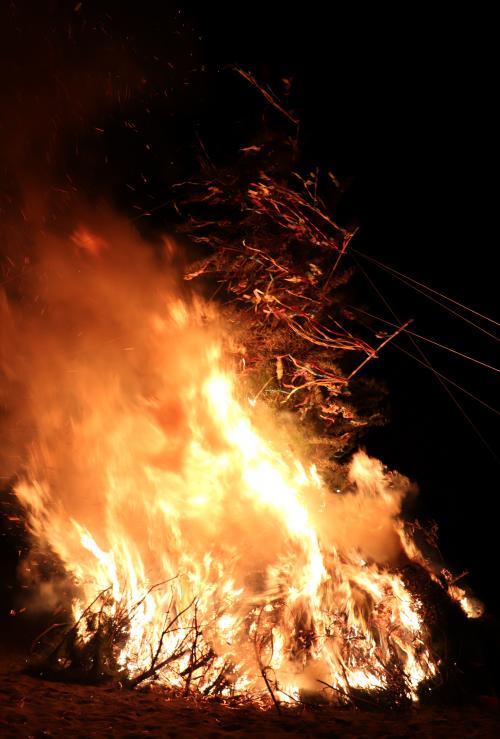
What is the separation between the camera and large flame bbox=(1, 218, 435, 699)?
5824 mm

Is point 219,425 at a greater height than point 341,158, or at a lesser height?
lesser

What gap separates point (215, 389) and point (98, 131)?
3850mm

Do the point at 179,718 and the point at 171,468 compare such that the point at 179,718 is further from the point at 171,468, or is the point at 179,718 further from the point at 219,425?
the point at 219,425

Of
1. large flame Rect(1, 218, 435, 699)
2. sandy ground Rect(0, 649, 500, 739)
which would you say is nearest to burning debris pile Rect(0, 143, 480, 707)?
large flame Rect(1, 218, 435, 699)

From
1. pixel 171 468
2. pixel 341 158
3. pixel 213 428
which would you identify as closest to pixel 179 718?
pixel 171 468

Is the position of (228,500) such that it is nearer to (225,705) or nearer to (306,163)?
(225,705)

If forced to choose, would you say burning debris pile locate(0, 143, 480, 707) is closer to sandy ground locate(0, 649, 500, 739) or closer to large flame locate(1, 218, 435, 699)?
large flame locate(1, 218, 435, 699)

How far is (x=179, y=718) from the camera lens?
3.89 m

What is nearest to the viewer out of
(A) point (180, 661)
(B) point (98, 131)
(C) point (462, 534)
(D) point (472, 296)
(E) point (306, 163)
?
(A) point (180, 661)

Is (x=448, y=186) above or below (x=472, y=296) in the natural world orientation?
above

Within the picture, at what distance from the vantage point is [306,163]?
6.77 meters

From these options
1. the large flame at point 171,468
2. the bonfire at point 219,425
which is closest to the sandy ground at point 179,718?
the bonfire at point 219,425

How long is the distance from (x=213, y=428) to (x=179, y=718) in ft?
10.5

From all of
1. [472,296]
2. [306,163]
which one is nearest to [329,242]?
[306,163]
